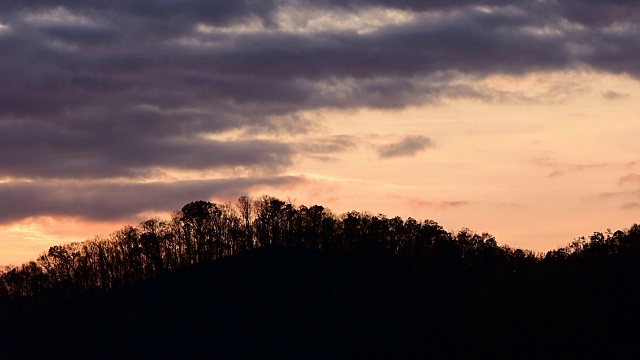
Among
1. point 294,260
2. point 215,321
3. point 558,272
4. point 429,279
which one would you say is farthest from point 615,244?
point 215,321

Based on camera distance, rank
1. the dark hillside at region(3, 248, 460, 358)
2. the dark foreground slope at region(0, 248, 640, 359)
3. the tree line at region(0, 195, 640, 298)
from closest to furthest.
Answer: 1. the dark foreground slope at region(0, 248, 640, 359)
2. the dark hillside at region(3, 248, 460, 358)
3. the tree line at region(0, 195, 640, 298)

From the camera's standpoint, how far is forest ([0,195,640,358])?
109000 millimetres

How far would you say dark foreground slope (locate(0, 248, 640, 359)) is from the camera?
10538 cm

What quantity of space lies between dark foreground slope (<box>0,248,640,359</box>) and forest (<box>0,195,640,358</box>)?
30 cm

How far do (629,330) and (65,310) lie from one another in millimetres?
107641

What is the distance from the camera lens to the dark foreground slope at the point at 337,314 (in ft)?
346

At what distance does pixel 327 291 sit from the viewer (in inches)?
5522

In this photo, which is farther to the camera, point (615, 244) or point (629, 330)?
point (615, 244)

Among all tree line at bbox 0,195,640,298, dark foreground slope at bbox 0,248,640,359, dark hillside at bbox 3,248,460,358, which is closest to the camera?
dark foreground slope at bbox 0,248,640,359

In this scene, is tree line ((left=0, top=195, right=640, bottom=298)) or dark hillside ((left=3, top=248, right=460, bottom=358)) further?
tree line ((left=0, top=195, right=640, bottom=298))

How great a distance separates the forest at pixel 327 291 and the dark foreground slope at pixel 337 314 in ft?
0.98

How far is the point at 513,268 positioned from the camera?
174 meters

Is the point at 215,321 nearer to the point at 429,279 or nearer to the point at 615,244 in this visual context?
the point at 429,279

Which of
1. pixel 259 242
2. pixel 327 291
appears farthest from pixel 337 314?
pixel 259 242
